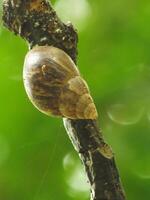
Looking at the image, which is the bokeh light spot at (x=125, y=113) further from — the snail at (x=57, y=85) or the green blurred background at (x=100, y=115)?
the snail at (x=57, y=85)

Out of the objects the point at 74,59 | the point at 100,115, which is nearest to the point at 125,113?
the point at 100,115

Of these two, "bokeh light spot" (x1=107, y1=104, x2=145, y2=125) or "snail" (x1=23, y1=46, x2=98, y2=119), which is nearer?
"snail" (x1=23, y1=46, x2=98, y2=119)

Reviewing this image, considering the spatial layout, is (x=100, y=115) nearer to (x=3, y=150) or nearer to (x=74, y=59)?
(x=3, y=150)

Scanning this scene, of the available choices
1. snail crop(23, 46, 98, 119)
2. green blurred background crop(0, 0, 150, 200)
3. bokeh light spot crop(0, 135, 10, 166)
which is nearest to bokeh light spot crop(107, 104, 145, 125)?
green blurred background crop(0, 0, 150, 200)

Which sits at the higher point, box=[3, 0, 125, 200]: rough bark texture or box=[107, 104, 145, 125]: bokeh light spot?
box=[107, 104, 145, 125]: bokeh light spot

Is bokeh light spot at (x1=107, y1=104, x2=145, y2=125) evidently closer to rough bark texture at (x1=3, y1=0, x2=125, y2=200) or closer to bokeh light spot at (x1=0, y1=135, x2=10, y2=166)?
bokeh light spot at (x1=0, y1=135, x2=10, y2=166)

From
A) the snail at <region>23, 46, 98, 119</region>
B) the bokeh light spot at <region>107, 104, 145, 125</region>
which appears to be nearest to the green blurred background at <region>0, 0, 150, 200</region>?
the bokeh light spot at <region>107, 104, 145, 125</region>
